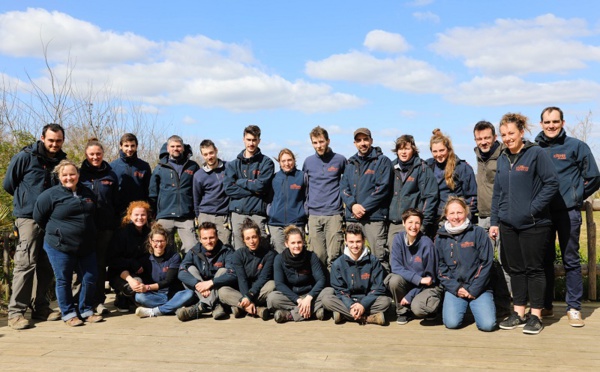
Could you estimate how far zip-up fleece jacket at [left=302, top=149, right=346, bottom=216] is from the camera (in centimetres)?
668

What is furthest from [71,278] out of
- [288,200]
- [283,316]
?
[288,200]

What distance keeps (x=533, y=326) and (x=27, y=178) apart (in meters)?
5.21

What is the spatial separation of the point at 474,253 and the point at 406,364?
174 cm

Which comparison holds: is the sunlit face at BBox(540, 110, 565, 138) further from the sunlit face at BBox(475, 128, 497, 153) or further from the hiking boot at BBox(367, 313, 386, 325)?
the hiking boot at BBox(367, 313, 386, 325)

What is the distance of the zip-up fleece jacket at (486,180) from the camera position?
19.7 ft

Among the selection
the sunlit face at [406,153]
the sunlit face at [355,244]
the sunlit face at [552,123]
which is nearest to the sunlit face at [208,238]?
the sunlit face at [355,244]

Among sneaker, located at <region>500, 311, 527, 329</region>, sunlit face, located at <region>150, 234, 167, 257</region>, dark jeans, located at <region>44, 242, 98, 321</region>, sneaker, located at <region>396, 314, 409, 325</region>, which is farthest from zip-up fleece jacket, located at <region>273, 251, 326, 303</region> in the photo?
dark jeans, located at <region>44, 242, 98, 321</region>

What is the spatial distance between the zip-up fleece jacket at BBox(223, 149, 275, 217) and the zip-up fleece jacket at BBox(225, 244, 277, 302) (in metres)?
0.58

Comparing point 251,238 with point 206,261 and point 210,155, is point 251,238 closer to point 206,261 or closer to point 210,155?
point 206,261

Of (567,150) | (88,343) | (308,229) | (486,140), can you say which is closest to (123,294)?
(88,343)

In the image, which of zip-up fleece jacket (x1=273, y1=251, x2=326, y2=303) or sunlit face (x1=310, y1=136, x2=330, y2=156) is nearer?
zip-up fleece jacket (x1=273, y1=251, x2=326, y2=303)

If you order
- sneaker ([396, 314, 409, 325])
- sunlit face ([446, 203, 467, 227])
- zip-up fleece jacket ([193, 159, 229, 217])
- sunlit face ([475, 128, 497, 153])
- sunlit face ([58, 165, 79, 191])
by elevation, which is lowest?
sneaker ([396, 314, 409, 325])

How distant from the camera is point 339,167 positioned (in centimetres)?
675

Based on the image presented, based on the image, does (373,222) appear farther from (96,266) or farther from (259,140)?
(96,266)
